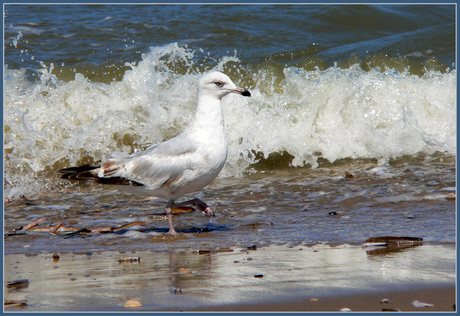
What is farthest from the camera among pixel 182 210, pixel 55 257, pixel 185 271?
pixel 182 210

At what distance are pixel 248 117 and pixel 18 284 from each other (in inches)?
209

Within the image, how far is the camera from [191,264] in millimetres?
3490

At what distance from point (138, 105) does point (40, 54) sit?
346 cm

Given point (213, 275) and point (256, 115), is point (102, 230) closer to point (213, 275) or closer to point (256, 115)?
point (213, 275)

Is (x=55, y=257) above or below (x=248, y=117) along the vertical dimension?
below

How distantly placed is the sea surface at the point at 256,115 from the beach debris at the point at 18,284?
0.90 meters

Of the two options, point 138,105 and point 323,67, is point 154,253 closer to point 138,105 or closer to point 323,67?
point 138,105

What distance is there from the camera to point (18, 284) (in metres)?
3.15

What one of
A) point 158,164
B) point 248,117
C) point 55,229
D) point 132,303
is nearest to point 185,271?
point 132,303

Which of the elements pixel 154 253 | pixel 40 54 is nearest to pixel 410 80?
pixel 154 253

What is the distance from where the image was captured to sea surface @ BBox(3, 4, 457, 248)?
4.79 metres

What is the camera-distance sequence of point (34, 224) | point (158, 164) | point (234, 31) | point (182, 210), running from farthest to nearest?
1. point (234, 31)
2. point (182, 210)
3. point (34, 224)
4. point (158, 164)

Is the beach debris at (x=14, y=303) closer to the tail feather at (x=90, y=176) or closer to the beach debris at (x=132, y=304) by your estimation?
the beach debris at (x=132, y=304)

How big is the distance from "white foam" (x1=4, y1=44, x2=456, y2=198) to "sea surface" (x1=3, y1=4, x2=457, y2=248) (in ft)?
0.07
